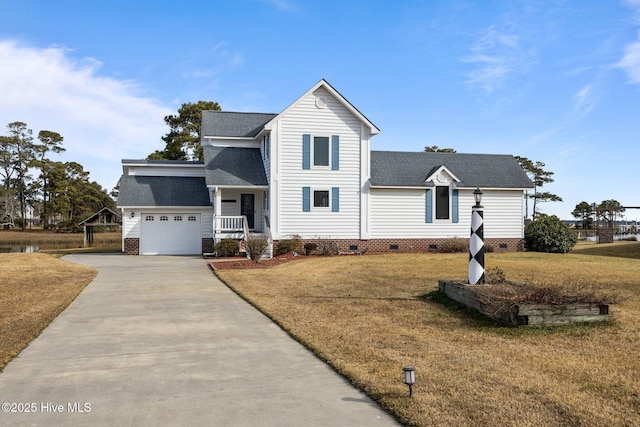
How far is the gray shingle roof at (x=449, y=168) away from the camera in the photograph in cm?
2688

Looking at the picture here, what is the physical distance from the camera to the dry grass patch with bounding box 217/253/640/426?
4867 millimetres

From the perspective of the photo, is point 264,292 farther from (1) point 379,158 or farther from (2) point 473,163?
(2) point 473,163

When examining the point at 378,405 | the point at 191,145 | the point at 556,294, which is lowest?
the point at 378,405

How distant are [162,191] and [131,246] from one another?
329 cm

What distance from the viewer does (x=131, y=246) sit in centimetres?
2680

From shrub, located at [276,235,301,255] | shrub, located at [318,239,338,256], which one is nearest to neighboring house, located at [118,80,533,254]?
shrub, located at [318,239,338,256]

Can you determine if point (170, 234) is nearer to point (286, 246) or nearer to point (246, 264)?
point (286, 246)

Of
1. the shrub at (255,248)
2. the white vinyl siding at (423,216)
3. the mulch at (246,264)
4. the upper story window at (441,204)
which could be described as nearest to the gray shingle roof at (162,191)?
the mulch at (246,264)

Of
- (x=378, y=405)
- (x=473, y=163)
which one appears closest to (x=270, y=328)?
(x=378, y=405)

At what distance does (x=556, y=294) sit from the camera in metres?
8.79

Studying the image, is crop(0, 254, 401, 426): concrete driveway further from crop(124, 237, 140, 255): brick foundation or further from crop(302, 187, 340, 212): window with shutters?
crop(124, 237, 140, 255): brick foundation

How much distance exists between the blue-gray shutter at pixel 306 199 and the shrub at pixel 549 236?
39.5ft

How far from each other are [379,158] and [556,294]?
65.0ft

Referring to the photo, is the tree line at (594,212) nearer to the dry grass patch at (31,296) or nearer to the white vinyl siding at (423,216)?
the white vinyl siding at (423,216)
